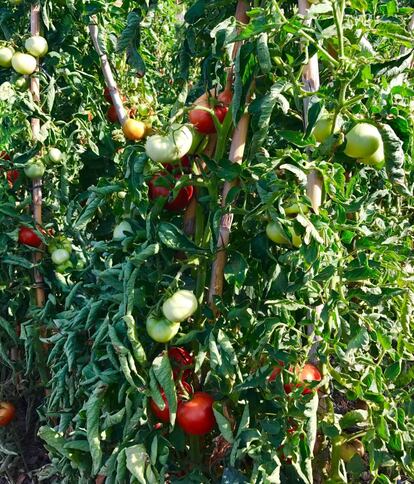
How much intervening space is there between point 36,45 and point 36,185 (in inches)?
17.3

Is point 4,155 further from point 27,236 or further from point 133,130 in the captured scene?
point 133,130

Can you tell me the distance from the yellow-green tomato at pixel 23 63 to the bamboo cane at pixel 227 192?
850 millimetres

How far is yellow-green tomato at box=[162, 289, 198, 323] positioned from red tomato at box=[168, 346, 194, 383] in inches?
5.6

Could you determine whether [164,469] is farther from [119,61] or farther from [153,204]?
[119,61]

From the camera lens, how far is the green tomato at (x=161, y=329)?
1156 millimetres

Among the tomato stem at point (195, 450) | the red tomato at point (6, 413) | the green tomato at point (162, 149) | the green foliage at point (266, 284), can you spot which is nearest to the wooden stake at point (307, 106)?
the green foliage at point (266, 284)

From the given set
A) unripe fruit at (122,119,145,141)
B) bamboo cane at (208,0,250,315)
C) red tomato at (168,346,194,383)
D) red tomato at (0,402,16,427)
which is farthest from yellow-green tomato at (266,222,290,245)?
red tomato at (0,402,16,427)

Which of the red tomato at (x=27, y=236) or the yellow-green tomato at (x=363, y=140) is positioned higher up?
the yellow-green tomato at (x=363, y=140)

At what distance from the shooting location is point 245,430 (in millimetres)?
1128

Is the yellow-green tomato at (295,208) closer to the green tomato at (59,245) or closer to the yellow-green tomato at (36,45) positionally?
the green tomato at (59,245)

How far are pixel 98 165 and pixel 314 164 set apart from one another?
1.20 meters

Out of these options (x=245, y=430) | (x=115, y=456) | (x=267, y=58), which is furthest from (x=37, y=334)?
(x=267, y=58)

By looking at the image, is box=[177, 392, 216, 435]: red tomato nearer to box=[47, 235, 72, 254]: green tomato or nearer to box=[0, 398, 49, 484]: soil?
box=[47, 235, 72, 254]: green tomato

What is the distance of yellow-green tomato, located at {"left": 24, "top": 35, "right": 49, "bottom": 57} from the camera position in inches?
70.2
